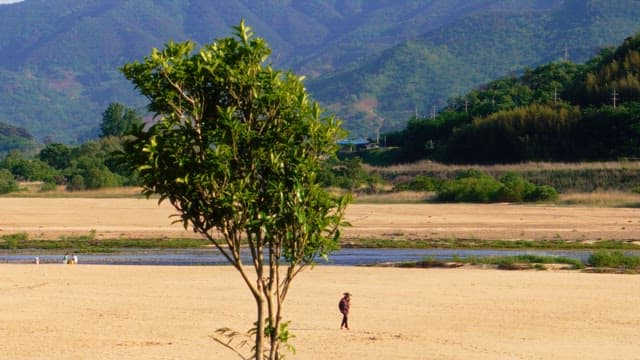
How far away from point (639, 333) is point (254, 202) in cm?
1262

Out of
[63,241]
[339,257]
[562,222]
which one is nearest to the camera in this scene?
[339,257]

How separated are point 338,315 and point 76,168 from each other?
8069 cm

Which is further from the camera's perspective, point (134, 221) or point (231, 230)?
point (134, 221)

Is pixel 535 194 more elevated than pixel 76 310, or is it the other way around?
pixel 535 194

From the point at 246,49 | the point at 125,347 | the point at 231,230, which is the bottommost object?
the point at 125,347

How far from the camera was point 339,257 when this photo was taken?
1791 inches

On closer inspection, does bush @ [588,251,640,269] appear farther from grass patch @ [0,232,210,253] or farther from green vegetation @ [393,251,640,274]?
grass patch @ [0,232,210,253]

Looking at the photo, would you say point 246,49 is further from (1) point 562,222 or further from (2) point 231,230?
(1) point 562,222

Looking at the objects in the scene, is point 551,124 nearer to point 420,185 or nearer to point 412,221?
point 420,185

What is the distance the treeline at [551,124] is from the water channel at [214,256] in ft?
141

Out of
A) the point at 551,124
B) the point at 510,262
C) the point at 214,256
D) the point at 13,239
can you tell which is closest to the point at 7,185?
the point at 13,239

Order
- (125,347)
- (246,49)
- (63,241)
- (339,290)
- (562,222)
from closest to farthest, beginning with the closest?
(246,49) < (125,347) < (339,290) < (63,241) < (562,222)

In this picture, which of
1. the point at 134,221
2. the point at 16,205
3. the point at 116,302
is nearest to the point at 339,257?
the point at 116,302

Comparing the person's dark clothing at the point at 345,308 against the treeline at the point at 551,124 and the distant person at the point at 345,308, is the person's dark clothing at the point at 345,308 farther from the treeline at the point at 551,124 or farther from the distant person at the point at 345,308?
the treeline at the point at 551,124
